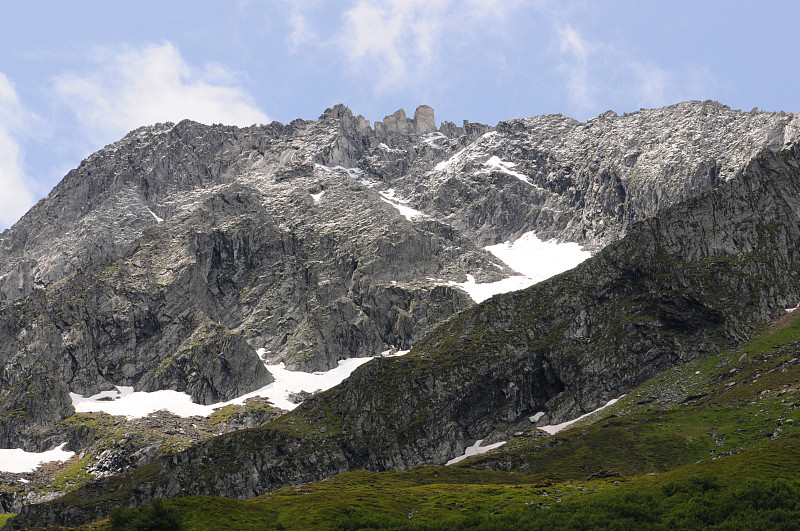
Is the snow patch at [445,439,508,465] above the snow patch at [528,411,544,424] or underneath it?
underneath

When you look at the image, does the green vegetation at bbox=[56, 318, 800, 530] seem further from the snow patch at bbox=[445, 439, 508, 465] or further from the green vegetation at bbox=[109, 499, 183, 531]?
the snow patch at bbox=[445, 439, 508, 465]

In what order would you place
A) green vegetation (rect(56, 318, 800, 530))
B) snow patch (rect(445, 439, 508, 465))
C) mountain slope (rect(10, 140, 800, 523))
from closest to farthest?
green vegetation (rect(56, 318, 800, 530)) → mountain slope (rect(10, 140, 800, 523)) → snow patch (rect(445, 439, 508, 465))

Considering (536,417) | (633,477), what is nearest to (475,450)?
(536,417)

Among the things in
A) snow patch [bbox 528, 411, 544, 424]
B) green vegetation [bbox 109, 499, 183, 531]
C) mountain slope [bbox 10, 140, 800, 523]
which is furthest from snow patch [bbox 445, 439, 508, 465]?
green vegetation [bbox 109, 499, 183, 531]

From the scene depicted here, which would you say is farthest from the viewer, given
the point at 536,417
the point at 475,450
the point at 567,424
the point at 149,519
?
the point at 536,417

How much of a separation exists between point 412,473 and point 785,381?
248 feet

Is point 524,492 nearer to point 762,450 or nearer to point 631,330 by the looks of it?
point 762,450

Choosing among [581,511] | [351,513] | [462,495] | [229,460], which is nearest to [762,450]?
[581,511]

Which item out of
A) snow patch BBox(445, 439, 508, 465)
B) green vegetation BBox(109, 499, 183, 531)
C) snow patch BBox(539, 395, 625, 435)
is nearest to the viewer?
green vegetation BBox(109, 499, 183, 531)

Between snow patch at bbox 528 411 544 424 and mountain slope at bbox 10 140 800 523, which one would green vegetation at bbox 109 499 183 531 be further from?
snow patch at bbox 528 411 544 424

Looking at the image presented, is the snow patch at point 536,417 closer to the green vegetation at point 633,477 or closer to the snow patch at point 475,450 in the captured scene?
the green vegetation at point 633,477

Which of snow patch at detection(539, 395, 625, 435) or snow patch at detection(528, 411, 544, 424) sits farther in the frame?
snow patch at detection(528, 411, 544, 424)

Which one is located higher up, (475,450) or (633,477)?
(475,450)

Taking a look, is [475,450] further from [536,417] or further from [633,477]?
[633,477]
